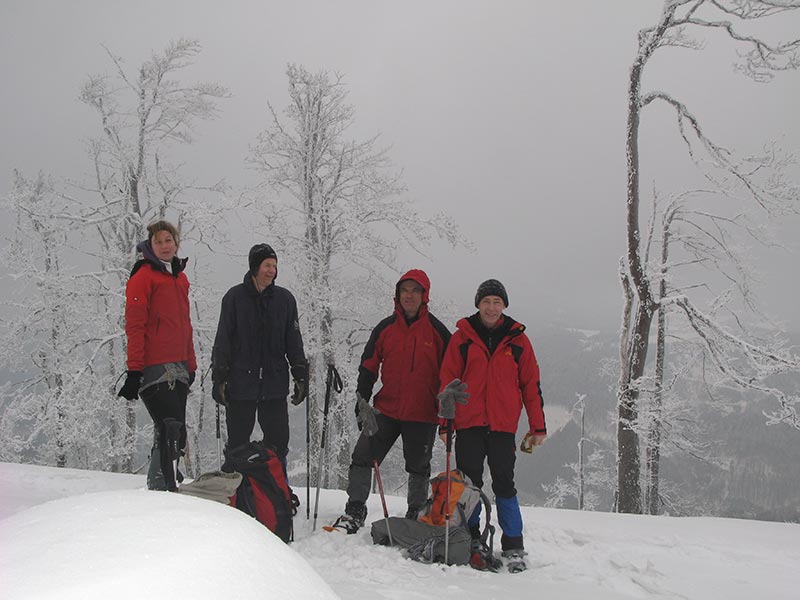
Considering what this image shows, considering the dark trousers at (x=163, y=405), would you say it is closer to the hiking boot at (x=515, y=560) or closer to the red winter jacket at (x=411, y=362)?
the red winter jacket at (x=411, y=362)

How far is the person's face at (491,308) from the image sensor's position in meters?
4.10

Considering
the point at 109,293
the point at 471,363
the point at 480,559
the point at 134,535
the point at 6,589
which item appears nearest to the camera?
the point at 6,589

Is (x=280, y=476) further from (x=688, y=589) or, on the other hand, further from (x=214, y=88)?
(x=214, y=88)

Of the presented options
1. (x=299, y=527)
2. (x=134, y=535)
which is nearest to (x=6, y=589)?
(x=134, y=535)

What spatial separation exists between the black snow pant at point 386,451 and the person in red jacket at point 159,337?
4.80 ft

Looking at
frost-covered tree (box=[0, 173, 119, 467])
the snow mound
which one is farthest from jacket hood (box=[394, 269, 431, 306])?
frost-covered tree (box=[0, 173, 119, 467])

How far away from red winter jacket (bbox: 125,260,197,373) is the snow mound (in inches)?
97.7

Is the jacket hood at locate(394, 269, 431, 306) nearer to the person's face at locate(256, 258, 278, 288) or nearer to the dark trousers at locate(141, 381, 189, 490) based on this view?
the person's face at locate(256, 258, 278, 288)

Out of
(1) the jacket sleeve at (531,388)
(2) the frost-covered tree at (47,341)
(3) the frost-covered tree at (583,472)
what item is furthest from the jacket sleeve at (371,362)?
(3) the frost-covered tree at (583,472)

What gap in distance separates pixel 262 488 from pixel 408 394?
55.2 inches

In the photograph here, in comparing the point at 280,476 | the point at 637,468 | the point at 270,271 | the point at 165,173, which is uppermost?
the point at 165,173

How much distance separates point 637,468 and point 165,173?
12952 millimetres

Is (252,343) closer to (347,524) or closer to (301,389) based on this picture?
(301,389)

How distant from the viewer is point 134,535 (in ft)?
4.24
